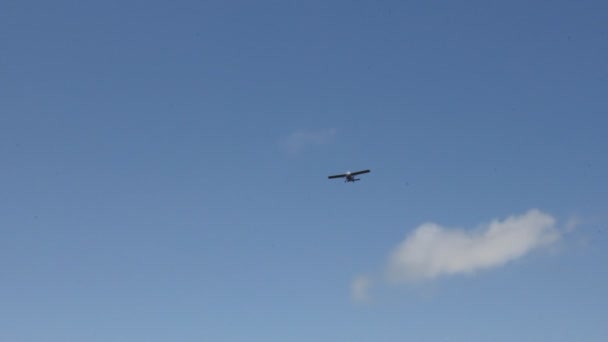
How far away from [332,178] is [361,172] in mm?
8507

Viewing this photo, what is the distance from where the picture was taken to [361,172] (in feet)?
422

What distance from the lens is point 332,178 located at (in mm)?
129125
